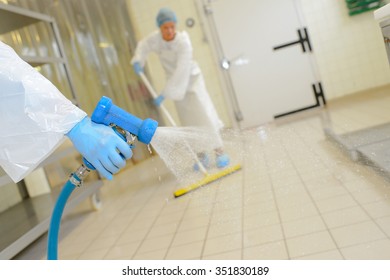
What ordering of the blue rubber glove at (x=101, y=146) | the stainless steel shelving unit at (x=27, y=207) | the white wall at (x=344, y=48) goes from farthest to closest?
the white wall at (x=344, y=48) → the stainless steel shelving unit at (x=27, y=207) → the blue rubber glove at (x=101, y=146)

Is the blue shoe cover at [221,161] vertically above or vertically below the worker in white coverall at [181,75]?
below

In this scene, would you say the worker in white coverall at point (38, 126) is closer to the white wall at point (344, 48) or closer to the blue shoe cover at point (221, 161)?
the blue shoe cover at point (221, 161)

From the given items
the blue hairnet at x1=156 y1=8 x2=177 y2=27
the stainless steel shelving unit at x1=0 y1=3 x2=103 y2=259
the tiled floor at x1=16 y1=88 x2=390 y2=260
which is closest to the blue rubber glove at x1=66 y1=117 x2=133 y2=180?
the tiled floor at x1=16 y1=88 x2=390 y2=260

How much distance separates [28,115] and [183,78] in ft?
7.91

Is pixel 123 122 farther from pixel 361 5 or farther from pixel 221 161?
pixel 361 5

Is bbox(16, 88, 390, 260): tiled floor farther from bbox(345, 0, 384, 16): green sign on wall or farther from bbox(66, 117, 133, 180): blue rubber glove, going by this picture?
bbox(345, 0, 384, 16): green sign on wall

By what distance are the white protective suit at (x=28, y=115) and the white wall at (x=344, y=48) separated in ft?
15.3

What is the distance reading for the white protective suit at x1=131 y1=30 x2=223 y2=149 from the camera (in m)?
3.26

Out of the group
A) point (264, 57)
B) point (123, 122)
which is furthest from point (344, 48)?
point (123, 122)

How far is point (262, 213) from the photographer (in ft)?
6.60

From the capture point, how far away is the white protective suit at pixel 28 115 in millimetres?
916

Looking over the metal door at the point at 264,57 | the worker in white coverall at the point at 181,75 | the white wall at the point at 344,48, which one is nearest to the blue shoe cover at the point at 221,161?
the worker in white coverall at the point at 181,75

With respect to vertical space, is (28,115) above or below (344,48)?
above

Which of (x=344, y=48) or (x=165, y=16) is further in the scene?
(x=344, y=48)
